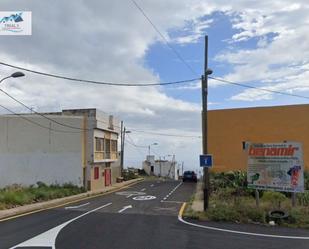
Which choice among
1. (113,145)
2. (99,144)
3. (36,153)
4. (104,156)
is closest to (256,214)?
(36,153)

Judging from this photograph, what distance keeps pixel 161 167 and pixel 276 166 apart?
3356 inches

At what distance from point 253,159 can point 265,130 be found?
2098cm

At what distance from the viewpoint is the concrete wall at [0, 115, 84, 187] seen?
1822 inches

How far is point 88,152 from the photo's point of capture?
48281 millimetres

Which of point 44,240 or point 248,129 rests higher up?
point 248,129

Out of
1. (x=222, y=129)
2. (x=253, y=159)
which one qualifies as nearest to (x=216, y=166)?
(x=222, y=129)

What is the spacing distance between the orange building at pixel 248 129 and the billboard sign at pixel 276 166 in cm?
1848

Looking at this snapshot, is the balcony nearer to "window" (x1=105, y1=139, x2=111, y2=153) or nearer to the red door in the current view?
"window" (x1=105, y1=139, x2=111, y2=153)

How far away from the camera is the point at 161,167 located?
A: 108062 mm

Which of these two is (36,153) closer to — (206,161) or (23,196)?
(23,196)

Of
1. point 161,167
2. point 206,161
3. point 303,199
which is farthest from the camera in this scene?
point 161,167

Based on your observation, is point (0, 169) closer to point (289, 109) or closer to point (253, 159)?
point (289, 109)

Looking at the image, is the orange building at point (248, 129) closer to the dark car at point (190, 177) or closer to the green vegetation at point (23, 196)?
the green vegetation at point (23, 196)

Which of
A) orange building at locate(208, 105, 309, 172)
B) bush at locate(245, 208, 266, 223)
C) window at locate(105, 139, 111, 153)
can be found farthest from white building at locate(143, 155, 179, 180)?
bush at locate(245, 208, 266, 223)
